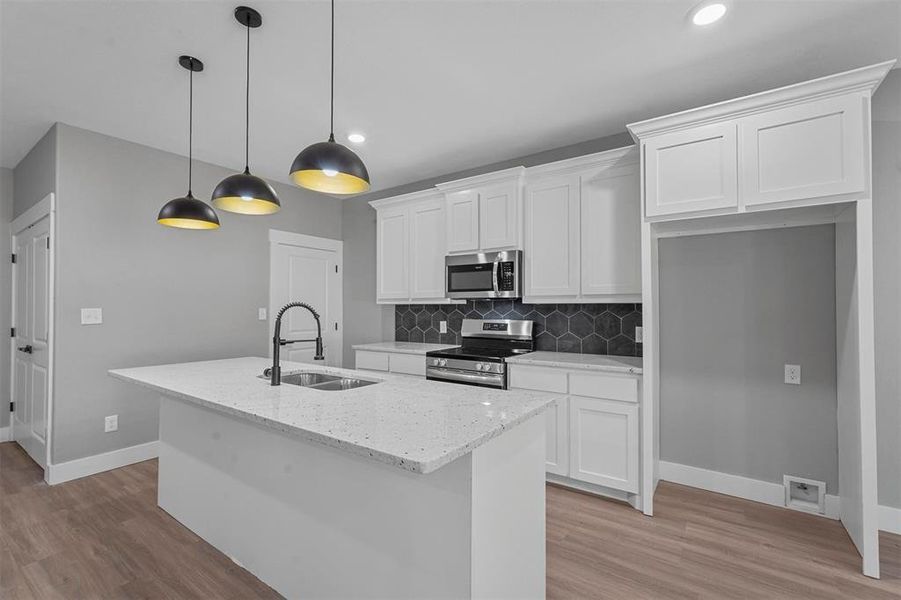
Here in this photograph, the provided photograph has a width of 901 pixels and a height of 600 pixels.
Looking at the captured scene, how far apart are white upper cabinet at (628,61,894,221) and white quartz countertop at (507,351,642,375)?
0.96 meters

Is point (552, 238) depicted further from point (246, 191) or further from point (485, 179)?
point (246, 191)

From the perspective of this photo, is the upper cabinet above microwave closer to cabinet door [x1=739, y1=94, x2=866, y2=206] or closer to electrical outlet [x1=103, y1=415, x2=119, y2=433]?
cabinet door [x1=739, y1=94, x2=866, y2=206]

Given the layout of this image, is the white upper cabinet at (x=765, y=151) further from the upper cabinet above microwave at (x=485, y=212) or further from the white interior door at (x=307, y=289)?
the white interior door at (x=307, y=289)

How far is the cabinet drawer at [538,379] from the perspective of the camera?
2891 millimetres

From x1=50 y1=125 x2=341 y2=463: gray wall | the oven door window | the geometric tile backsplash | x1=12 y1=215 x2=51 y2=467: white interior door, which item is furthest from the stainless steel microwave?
x1=12 y1=215 x2=51 y2=467: white interior door

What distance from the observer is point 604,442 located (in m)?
2.73

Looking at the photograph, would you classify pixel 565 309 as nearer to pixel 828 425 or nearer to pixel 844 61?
pixel 828 425

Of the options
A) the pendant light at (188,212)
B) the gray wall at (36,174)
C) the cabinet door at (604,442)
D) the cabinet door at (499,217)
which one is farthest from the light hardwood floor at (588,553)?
the gray wall at (36,174)

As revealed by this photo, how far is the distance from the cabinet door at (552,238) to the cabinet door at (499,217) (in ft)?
0.34

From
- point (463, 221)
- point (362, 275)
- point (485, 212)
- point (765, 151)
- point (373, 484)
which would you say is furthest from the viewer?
point (362, 275)

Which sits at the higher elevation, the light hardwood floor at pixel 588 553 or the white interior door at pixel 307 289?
the white interior door at pixel 307 289

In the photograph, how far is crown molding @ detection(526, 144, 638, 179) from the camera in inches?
112

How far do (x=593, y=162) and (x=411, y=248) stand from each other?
6.16ft

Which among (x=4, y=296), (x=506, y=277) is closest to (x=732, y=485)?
(x=506, y=277)
